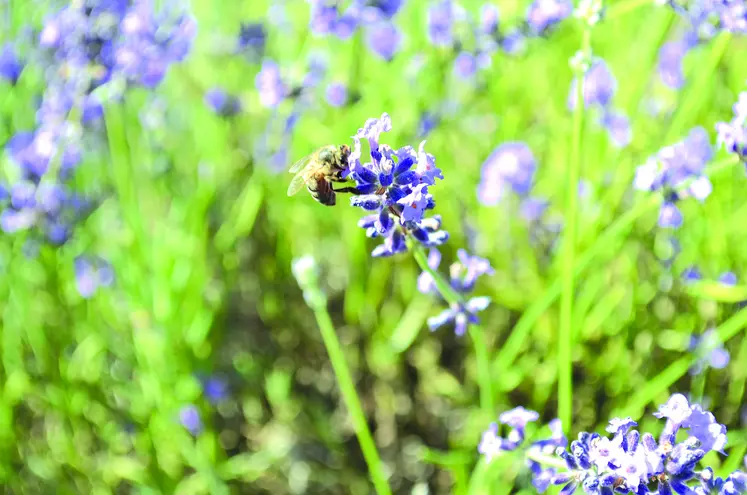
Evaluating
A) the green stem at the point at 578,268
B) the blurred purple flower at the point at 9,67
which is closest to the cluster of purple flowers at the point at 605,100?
the green stem at the point at 578,268

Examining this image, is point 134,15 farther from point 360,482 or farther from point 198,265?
point 360,482

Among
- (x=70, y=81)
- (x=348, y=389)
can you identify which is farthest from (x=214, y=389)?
(x=70, y=81)

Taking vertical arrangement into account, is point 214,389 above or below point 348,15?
below

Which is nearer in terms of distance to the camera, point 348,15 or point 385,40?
point 348,15

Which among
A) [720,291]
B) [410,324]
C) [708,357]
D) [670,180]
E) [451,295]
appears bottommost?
[410,324]

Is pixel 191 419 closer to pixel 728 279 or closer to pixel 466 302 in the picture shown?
pixel 466 302

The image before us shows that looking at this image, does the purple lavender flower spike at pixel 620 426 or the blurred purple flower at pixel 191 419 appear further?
the blurred purple flower at pixel 191 419

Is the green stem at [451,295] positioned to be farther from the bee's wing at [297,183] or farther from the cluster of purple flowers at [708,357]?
the cluster of purple flowers at [708,357]
